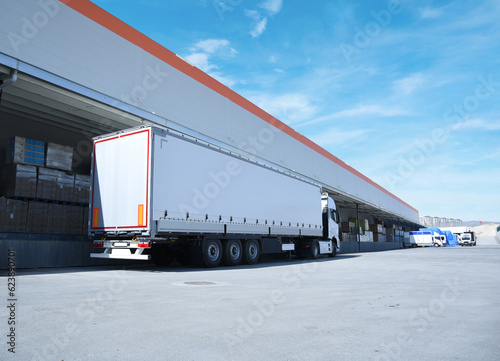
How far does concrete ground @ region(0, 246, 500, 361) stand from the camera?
3672 millimetres

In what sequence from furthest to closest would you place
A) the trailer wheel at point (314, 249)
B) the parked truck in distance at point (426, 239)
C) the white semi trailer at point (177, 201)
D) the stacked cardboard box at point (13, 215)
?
the parked truck in distance at point (426, 239) < the trailer wheel at point (314, 249) < the stacked cardboard box at point (13, 215) < the white semi trailer at point (177, 201)

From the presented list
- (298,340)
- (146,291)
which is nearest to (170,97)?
(146,291)

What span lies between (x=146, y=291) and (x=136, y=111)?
8209 millimetres

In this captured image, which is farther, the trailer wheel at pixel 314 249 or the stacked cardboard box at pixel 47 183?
the trailer wheel at pixel 314 249

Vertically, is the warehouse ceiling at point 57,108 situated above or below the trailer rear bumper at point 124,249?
above

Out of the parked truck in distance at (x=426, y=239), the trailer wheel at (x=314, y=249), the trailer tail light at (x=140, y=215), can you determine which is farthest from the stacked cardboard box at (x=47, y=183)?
the parked truck in distance at (x=426, y=239)

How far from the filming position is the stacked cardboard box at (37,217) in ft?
40.6

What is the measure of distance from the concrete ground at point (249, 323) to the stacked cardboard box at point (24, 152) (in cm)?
576

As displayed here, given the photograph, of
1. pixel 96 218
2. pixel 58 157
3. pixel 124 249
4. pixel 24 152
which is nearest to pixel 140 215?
pixel 124 249

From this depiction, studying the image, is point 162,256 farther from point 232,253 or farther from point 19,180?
point 19,180

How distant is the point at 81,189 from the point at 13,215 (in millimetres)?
2527

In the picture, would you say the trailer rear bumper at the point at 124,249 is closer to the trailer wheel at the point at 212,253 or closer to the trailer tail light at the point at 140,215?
the trailer tail light at the point at 140,215

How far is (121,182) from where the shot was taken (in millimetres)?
11719

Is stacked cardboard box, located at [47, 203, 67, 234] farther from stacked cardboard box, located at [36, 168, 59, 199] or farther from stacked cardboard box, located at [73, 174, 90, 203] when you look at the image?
stacked cardboard box, located at [73, 174, 90, 203]
